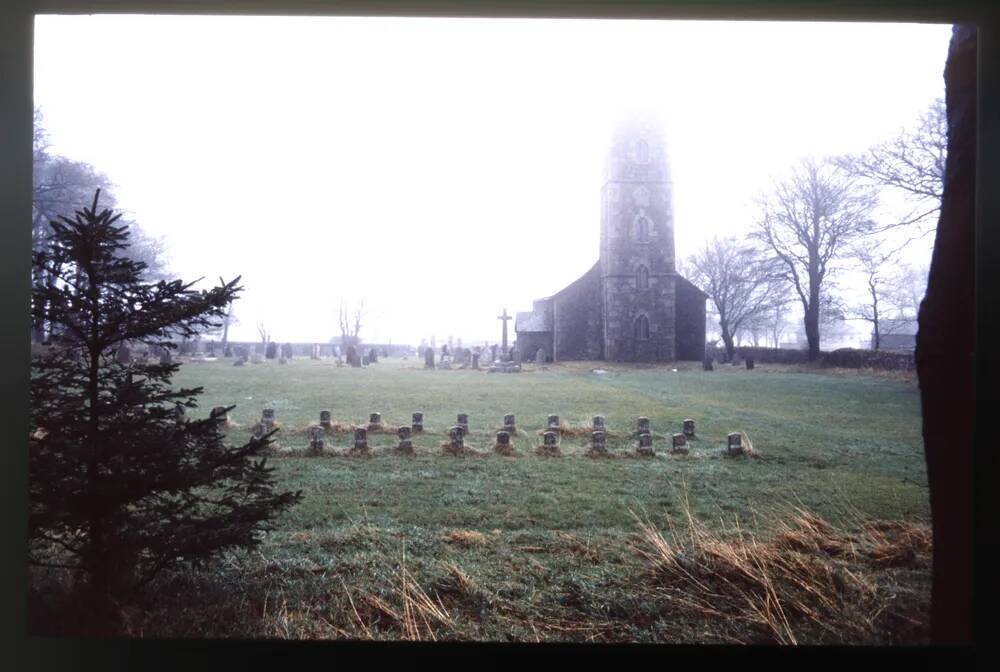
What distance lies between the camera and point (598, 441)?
3.33m

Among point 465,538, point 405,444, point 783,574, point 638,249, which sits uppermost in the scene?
point 638,249

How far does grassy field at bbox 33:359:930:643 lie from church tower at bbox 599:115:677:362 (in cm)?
26

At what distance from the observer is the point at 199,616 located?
2.69 m

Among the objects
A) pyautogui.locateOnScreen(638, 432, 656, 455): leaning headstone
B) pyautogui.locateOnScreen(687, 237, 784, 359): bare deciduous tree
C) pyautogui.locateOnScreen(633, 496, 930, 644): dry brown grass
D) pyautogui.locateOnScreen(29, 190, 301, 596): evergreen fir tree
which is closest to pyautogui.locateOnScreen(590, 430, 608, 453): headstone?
pyautogui.locateOnScreen(638, 432, 656, 455): leaning headstone

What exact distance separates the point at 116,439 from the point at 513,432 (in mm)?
2226

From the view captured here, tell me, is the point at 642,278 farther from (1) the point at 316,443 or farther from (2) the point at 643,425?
(1) the point at 316,443

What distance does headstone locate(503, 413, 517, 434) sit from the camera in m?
3.32

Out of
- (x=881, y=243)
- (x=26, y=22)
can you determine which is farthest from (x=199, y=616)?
(x=881, y=243)

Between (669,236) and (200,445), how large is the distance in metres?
3.29

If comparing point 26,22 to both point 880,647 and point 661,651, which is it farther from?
point 880,647

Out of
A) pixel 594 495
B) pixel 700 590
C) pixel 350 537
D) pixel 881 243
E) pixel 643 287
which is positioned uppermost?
pixel 881 243

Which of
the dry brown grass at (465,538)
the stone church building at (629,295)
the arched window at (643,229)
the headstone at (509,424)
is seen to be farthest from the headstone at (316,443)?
the arched window at (643,229)

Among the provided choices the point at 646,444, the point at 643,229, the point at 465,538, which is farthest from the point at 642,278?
the point at 465,538

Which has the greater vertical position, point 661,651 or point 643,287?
point 643,287
